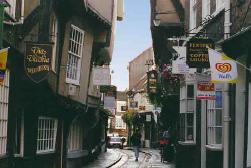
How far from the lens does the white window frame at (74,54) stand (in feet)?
65.7

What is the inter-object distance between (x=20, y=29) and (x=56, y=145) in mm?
6167

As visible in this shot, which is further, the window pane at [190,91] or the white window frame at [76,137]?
the white window frame at [76,137]

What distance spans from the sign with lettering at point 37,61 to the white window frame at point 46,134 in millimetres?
4736

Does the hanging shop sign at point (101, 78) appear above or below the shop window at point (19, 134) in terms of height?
above

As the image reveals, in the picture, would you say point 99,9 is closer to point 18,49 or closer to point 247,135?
point 18,49

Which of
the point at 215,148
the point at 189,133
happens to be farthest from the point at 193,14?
the point at 215,148

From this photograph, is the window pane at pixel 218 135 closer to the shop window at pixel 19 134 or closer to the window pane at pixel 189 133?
the window pane at pixel 189 133

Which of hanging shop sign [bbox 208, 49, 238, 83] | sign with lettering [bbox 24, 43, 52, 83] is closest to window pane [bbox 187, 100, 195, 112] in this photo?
sign with lettering [bbox 24, 43, 52, 83]

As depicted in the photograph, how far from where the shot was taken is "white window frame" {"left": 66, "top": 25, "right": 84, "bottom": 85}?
20031 mm

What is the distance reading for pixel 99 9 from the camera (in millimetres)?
22719

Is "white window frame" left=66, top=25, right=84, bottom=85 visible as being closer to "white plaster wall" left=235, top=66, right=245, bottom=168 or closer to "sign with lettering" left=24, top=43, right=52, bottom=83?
"sign with lettering" left=24, top=43, right=52, bottom=83

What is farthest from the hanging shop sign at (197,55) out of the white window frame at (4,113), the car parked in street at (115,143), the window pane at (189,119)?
the car parked in street at (115,143)

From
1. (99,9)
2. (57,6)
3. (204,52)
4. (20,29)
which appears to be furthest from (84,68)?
(204,52)

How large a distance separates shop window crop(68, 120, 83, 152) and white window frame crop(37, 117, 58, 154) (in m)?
3.76
